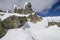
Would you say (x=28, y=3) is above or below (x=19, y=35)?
above

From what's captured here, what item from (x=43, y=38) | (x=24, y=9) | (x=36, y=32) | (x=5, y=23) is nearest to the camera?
(x=43, y=38)

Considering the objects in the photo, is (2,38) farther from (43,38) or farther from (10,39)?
(43,38)

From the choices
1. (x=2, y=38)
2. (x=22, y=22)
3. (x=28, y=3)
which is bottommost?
(x=2, y=38)

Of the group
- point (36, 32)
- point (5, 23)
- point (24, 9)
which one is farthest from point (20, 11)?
point (36, 32)

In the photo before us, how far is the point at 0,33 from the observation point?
1805 cm

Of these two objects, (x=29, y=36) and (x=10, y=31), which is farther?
(x=10, y=31)

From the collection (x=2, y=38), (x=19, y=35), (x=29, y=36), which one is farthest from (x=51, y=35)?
(x=2, y=38)

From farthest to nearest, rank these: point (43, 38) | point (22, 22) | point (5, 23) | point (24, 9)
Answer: point (24, 9)
point (22, 22)
point (5, 23)
point (43, 38)

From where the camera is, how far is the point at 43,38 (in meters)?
16.5

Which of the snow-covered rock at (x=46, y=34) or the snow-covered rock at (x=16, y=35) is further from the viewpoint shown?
the snow-covered rock at (x=46, y=34)

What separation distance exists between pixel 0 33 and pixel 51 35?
6.61 metres

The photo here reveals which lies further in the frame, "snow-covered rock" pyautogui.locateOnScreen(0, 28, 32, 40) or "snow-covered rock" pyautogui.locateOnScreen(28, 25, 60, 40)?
"snow-covered rock" pyautogui.locateOnScreen(28, 25, 60, 40)

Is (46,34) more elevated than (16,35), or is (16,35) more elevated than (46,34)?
(46,34)

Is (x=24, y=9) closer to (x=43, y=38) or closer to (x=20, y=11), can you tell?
(x=20, y=11)
